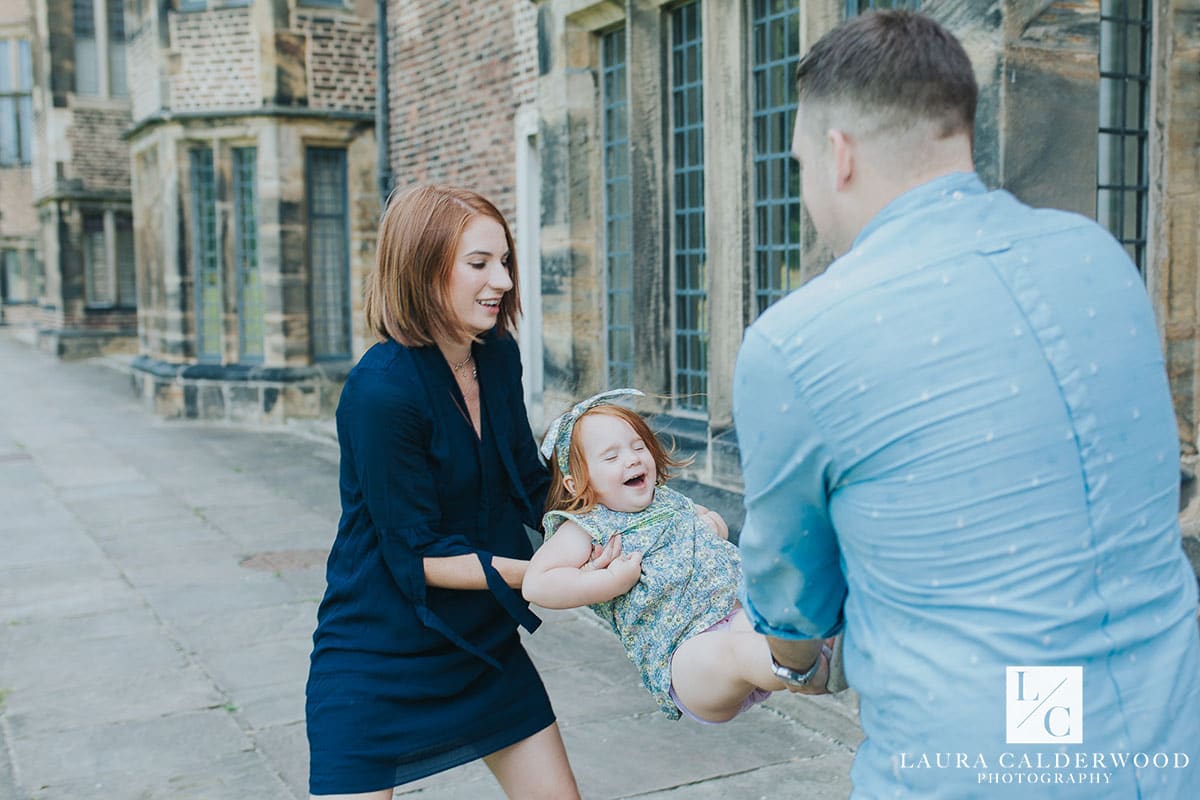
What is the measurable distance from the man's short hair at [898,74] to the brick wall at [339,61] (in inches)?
614

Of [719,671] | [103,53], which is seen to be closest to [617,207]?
[719,671]

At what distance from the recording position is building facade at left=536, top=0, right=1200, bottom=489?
181 inches

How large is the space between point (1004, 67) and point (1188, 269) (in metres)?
1.33

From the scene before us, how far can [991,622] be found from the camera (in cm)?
146

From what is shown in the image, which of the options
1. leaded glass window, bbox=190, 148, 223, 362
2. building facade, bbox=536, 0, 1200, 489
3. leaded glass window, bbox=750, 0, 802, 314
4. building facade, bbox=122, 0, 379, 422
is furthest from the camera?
leaded glass window, bbox=190, 148, 223, 362

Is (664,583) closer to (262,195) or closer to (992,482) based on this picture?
(992,482)

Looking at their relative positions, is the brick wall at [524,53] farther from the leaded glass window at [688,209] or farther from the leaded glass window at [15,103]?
the leaded glass window at [15,103]

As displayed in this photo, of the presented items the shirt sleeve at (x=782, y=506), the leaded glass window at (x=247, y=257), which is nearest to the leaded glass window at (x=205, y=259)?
the leaded glass window at (x=247, y=257)

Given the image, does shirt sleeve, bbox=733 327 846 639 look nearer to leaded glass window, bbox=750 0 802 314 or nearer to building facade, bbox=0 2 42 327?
leaded glass window, bbox=750 0 802 314

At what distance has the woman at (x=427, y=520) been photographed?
2.66 meters

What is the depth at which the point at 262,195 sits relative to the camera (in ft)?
53.5

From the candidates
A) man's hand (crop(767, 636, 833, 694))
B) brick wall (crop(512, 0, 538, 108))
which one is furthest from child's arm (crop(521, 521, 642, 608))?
brick wall (crop(512, 0, 538, 108))

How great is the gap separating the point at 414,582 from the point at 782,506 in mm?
1270

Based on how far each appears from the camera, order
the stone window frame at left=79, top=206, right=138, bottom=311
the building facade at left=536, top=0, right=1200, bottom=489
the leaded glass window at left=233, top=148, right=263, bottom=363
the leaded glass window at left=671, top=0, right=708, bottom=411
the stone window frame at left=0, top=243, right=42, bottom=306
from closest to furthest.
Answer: the building facade at left=536, top=0, right=1200, bottom=489
the leaded glass window at left=671, top=0, right=708, bottom=411
the leaded glass window at left=233, top=148, right=263, bottom=363
the stone window frame at left=79, top=206, right=138, bottom=311
the stone window frame at left=0, top=243, right=42, bottom=306
